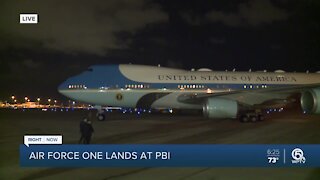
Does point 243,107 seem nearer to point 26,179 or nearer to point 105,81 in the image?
point 105,81

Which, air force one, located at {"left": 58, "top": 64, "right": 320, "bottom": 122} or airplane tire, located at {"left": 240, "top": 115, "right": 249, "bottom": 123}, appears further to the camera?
air force one, located at {"left": 58, "top": 64, "right": 320, "bottom": 122}

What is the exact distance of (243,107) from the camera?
21922 mm

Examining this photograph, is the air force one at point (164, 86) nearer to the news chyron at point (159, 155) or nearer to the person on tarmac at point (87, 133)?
the person on tarmac at point (87, 133)

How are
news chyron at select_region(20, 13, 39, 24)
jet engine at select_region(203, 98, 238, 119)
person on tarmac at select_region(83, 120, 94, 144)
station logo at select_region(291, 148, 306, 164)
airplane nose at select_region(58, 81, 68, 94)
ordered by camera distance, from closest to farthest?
station logo at select_region(291, 148, 306, 164) → news chyron at select_region(20, 13, 39, 24) → person on tarmac at select_region(83, 120, 94, 144) → jet engine at select_region(203, 98, 238, 119) → airplane nose at select_region(58, 81, 68, 94)

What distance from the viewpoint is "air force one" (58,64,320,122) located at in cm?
2267

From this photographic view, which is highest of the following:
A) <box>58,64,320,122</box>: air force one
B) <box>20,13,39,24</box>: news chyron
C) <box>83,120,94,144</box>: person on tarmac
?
<box>20,13,39,24</box>: news chyron

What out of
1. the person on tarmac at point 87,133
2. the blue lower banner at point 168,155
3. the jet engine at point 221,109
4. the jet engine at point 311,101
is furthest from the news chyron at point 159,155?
the jet engine at point 221,109

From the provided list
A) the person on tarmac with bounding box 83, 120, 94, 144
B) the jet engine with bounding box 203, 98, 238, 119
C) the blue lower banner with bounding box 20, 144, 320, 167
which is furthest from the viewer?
the jet engine with bounding box 203, 98, 238, 119

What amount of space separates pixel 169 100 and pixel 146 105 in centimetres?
162

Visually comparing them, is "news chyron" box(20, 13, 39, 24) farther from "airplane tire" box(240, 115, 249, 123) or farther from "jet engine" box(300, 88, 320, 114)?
"airplane tire" box(240, 115, 249, 123)

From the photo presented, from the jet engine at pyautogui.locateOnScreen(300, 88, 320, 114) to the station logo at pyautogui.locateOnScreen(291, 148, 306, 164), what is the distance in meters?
3.51

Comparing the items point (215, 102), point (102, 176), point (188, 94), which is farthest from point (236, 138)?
point (188, 94)

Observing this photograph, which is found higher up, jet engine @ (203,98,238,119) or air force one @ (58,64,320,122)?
air force one @ (58,64,320,122)

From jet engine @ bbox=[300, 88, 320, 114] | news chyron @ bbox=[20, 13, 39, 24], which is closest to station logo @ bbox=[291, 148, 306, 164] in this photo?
jet engine @ bbox=[300, 88, 320, 114]
